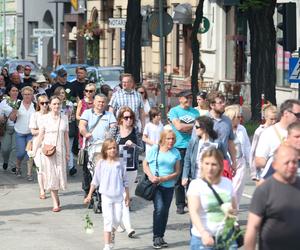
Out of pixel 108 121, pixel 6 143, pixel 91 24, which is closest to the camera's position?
pixel 108 121

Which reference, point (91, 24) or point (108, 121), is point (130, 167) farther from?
point (91, 24)

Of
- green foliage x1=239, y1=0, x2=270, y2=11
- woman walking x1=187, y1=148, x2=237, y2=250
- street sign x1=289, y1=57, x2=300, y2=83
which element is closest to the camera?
woman walking x1=187, y1=148, x2=237, y2=250

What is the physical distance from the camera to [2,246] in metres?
12.8

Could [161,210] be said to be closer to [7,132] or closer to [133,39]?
[7,132]

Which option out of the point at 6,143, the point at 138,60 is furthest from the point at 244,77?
the point at 6,143

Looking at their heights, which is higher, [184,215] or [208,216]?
[208,216]

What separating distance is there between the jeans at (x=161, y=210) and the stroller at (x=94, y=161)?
2639 mm

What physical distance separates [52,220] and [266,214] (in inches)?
281

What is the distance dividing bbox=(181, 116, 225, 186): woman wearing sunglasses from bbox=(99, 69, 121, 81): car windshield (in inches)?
960

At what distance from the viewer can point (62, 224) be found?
47.4 feet

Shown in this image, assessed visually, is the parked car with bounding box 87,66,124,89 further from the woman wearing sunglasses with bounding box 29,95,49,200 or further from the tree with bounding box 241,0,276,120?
the woman wearing sunglasses with bounding box 29,95,49,200

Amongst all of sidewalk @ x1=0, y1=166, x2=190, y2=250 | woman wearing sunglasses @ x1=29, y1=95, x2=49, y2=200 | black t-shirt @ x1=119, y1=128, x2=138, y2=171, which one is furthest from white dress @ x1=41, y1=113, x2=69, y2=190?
black t-shirt @ x1=119, y1=128, x2=138, y2=171

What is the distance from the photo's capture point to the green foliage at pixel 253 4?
88.6 feet

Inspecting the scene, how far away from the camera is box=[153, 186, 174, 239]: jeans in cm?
1263
